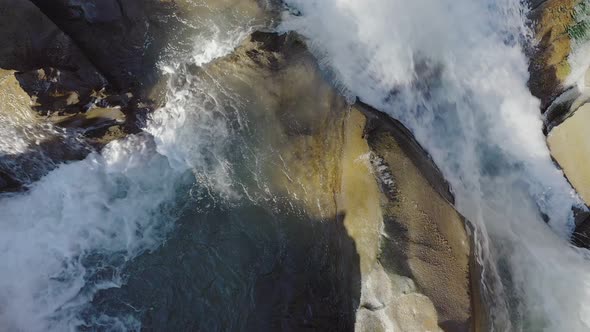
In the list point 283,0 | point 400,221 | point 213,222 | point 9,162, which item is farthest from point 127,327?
point 283,0

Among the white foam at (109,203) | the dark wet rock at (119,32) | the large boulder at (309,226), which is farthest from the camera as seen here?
the dark wet rock at (119,32)

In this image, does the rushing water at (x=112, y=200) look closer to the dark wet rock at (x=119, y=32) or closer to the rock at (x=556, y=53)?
the dark wet rock at (x=119, y=32)

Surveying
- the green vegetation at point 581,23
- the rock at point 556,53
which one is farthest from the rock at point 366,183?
the green vegetation at point 581,23

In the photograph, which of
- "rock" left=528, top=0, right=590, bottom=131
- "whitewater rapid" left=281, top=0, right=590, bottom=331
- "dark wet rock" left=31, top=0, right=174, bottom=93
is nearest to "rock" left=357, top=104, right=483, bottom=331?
"whitewater rapid" left=281, top=0, right=590, bottom=331

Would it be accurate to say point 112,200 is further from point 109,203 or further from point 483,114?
point 483,114

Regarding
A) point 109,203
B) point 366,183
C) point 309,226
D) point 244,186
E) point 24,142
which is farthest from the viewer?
point 109,203

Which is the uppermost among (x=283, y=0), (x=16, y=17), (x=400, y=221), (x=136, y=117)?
(x=283, y=0)

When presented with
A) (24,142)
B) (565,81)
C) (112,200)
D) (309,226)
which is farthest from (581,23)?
(24,142)

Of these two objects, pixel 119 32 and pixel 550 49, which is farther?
pixel 550 49

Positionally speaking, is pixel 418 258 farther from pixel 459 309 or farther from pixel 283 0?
pixel 283 0
